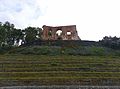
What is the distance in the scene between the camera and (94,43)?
61781mm

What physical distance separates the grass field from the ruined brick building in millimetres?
12517

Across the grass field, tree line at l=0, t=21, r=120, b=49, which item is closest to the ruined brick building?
tree line at l=0, t=21, r=120, b=49

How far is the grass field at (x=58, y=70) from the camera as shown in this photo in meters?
36.0

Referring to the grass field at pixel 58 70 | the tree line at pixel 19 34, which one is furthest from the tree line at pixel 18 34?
the grass field at pixel 58 70

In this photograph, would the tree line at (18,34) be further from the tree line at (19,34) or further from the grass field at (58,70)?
the grass field at (58,70)

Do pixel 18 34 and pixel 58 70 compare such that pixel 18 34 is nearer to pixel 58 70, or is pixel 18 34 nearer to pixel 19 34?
A: pixel 19 34

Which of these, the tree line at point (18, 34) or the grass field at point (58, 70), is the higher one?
→ the tree line at point (18, 34)

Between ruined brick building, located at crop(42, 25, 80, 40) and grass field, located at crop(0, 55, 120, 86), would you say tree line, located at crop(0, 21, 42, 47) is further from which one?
grass field, located at crop(0, 55, 120, 86)

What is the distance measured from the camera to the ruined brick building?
213 feet

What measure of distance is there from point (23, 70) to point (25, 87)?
8.92 m

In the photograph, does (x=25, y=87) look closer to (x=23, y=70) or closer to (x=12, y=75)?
(x=12, y=75)

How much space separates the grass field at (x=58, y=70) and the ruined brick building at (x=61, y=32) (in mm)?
12517

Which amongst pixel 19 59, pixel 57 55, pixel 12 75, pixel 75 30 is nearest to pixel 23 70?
pixel 12 75

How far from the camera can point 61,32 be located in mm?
64875
